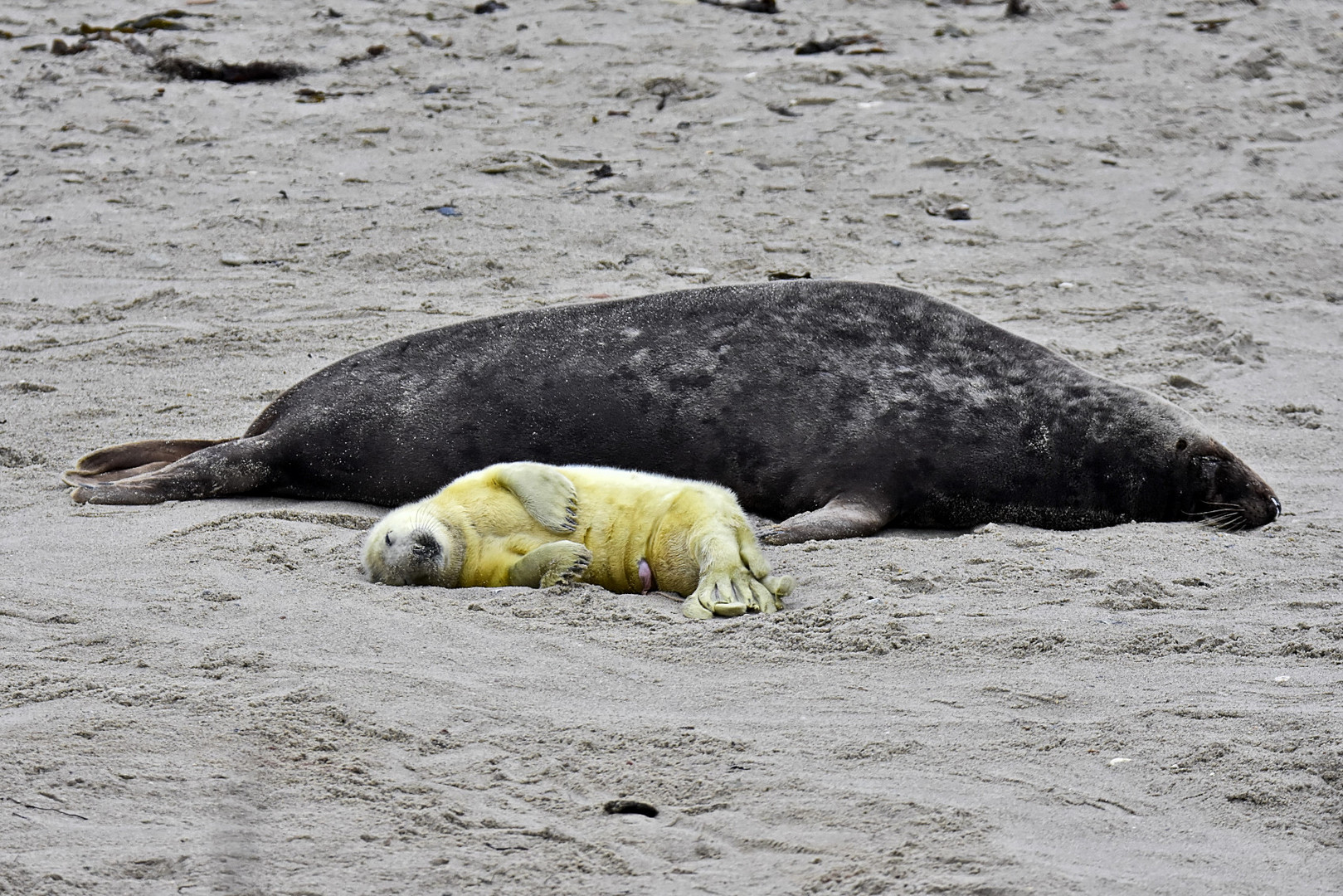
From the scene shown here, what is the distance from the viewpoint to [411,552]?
11.1ft

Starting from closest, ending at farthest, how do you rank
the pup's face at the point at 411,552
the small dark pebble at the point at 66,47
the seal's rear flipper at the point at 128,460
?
1. the pup's face at the point at 411,552
2. the seal's rear flipper at the point at 128,460
3. the small dark pebble at the point at 66,47

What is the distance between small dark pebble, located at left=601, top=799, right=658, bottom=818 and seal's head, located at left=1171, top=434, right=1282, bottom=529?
8.68 ft

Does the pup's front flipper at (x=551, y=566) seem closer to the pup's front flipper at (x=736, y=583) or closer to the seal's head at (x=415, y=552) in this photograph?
the seal's head at (x=415, y=552)

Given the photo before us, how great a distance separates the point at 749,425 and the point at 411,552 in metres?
1.50

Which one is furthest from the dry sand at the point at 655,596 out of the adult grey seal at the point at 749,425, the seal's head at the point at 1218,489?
the adult grey seal at the point at 749,425

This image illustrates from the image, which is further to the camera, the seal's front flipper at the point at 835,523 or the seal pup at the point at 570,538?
the seal's front flipper at the point at 835,523

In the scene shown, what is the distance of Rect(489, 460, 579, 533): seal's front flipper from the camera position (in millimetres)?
3566

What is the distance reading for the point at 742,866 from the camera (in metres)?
2.11

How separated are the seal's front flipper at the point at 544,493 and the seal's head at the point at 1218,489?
201 centimetres

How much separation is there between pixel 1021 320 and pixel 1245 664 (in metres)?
3.37

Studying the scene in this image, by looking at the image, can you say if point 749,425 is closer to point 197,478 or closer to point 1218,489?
point 1218,489

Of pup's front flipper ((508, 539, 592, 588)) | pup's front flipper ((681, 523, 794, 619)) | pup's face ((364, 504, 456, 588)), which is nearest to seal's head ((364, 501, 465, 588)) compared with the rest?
pup's face ((364, 504, 456, 588))

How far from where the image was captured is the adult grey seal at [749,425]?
450 centimetres

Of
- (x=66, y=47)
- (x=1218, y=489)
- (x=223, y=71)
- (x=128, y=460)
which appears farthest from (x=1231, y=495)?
(x=66, y=47)
